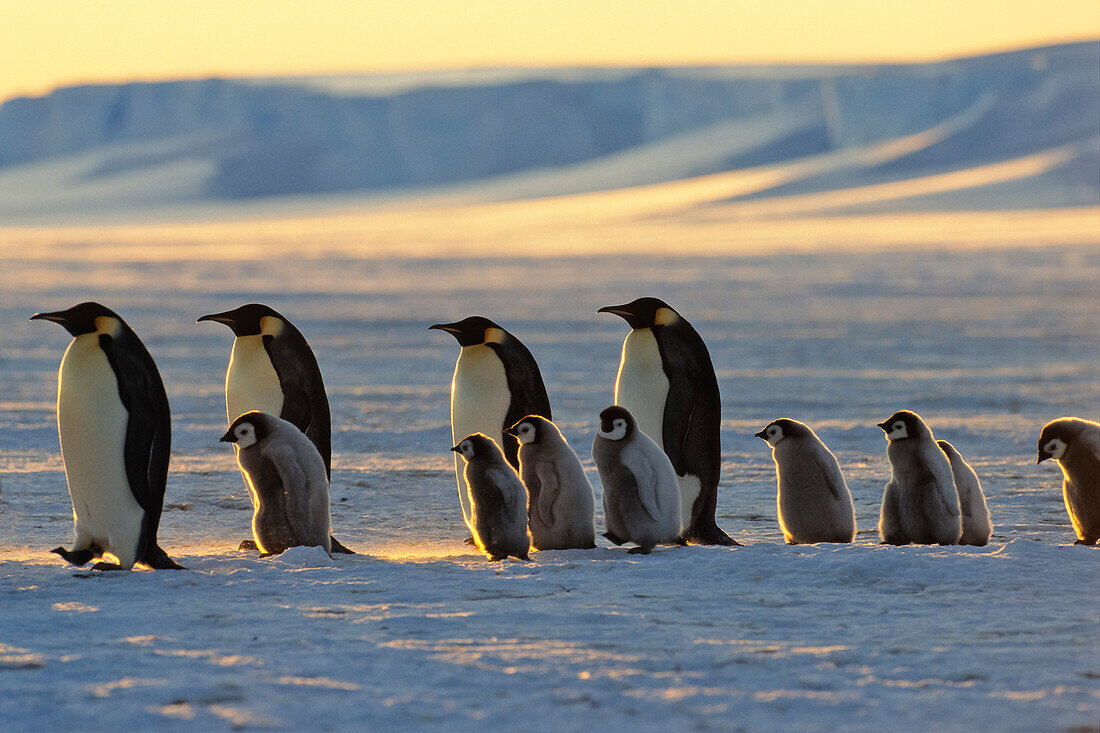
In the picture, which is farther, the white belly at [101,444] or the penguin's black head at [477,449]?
the penguin's black head at [477,449]

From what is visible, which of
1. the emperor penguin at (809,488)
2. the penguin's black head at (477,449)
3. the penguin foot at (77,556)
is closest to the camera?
the penguin foot at (77,556)

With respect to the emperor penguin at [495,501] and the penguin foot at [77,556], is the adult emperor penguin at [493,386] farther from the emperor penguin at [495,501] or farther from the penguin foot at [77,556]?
the penguin foot at [77,556]

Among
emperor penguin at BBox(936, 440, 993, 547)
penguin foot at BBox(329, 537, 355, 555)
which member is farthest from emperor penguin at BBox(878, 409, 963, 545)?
penguin foot at BBox(329, 537, 355, 555)

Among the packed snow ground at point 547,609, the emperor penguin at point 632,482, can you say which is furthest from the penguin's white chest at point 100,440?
the emperor penguin at point 632,482

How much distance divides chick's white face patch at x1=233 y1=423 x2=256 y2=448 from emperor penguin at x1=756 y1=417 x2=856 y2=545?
1741 mm

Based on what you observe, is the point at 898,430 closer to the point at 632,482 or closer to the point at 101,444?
the point at 632,482

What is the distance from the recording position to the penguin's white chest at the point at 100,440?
454 cm

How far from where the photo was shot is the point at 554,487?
186 inches

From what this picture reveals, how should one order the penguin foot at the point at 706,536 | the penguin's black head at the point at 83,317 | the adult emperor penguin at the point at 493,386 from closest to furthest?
the penguin's black head at the point at 83,317 < the penguin foot at the point at 706,536 < the adult emperor penguin at the point at 493,386

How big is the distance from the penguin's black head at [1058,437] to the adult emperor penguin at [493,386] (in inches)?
71.9

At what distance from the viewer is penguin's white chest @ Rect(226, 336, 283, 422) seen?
5.33 m

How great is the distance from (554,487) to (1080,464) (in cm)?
184

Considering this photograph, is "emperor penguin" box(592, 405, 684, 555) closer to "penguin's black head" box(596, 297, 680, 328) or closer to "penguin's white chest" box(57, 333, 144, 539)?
"penguin's black head" box(596, 297, 680, 328)

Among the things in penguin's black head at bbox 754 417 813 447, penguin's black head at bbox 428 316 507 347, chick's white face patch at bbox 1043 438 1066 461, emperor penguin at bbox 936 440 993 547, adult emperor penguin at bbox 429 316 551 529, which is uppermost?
penguin's black head at bbox 428 316 507 347
